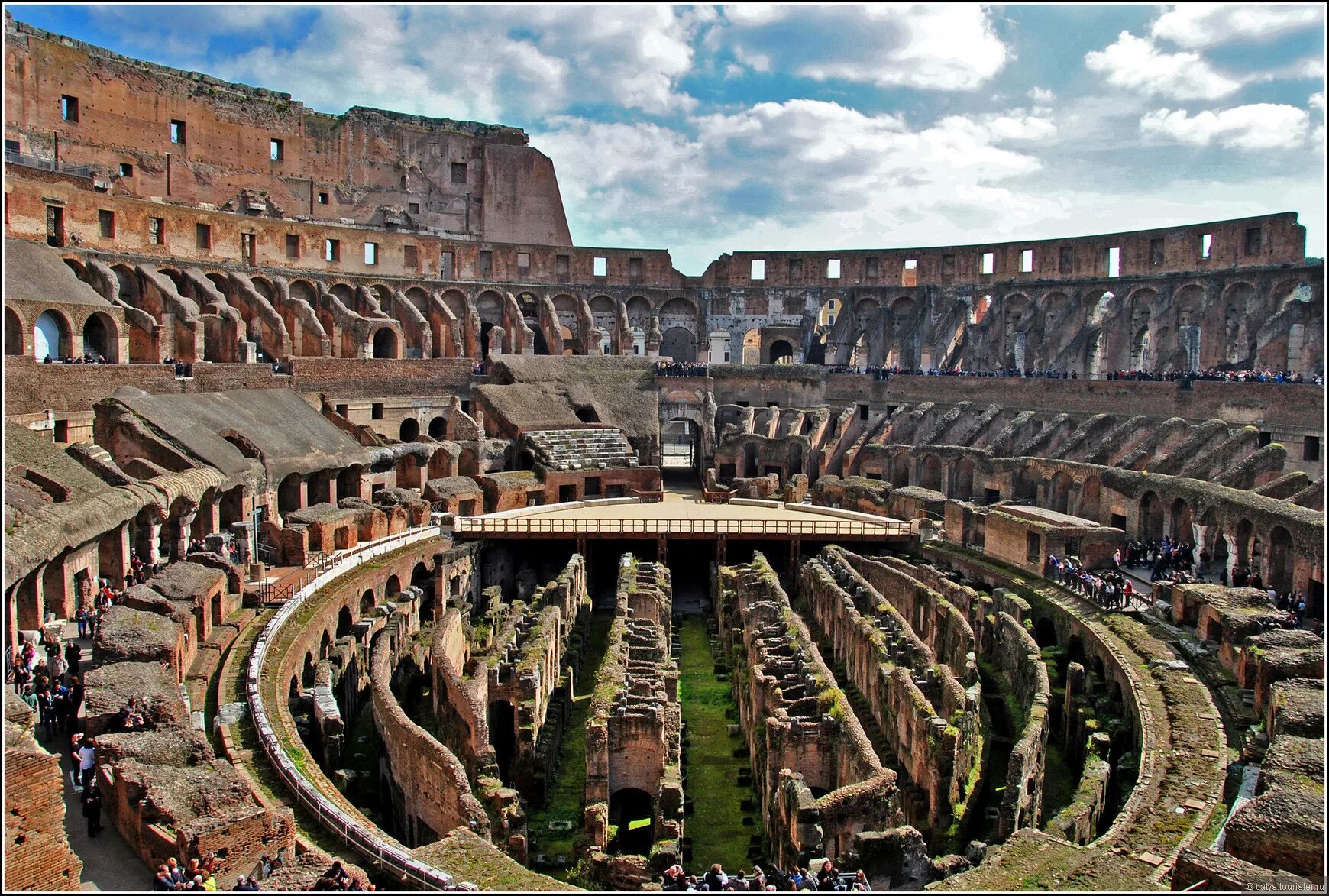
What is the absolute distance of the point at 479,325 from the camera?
5278 centimetres

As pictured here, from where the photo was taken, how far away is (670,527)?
3619 cm

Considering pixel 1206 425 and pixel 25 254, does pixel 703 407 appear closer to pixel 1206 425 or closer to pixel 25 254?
pixel 1206 425

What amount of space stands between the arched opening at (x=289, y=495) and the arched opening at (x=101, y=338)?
8.80m

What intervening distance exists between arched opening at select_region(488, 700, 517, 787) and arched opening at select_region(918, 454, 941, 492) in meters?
26.2

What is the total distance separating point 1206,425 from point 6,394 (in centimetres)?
3588

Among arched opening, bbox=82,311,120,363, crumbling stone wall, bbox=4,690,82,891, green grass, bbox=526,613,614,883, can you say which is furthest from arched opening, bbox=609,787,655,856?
arched opening, bbox=82,311,120,363

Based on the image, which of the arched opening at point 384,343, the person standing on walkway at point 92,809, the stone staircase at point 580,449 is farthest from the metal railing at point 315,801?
the arched opening at point 384,343

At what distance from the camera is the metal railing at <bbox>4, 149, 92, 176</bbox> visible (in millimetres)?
40562

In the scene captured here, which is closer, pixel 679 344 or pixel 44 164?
pixel 44 164

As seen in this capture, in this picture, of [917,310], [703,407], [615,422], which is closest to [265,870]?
[615,422]

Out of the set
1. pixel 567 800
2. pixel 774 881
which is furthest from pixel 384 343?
pixel 774 881

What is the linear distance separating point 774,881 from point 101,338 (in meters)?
33.4

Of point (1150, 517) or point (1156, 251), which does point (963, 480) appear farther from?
point (1156, 251)

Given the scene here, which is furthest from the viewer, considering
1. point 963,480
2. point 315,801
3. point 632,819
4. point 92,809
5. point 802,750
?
point 963,480
